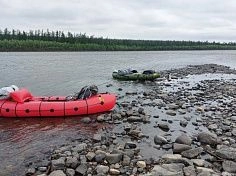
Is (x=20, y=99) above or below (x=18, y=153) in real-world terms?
above

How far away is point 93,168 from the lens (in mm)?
11680

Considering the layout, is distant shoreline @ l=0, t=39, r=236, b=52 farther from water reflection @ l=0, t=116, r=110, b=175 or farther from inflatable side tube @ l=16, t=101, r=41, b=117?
water reflection @ l=0, t=116, r=110, b=175

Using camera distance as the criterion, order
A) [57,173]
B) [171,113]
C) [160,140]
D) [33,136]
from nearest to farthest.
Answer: [57,173]
[160,140]
[33,136]
[171,113]

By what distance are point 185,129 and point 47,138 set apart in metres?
7.23

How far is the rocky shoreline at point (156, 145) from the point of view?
37.7 ft

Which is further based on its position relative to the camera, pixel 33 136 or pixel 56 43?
pixel 56 43

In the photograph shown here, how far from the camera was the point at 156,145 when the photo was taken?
1454 cm

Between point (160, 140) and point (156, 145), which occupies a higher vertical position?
point (160, 140)

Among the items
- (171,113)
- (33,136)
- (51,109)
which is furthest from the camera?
(171,113)

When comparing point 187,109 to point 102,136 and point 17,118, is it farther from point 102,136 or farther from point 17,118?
point 17,118

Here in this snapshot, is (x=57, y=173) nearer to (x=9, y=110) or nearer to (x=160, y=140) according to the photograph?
(x=160, y=140)

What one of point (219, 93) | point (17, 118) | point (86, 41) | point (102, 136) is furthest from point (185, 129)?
point (86, 41)

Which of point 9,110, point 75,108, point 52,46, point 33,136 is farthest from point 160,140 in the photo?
point 52,46

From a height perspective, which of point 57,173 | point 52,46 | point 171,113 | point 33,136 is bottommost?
point 33,136
